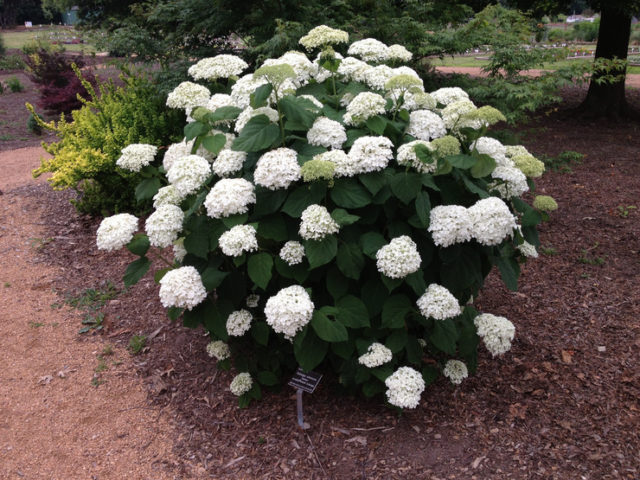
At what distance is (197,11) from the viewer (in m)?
5.52

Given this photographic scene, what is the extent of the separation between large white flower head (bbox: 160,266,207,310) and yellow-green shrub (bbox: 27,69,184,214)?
2.72 metres

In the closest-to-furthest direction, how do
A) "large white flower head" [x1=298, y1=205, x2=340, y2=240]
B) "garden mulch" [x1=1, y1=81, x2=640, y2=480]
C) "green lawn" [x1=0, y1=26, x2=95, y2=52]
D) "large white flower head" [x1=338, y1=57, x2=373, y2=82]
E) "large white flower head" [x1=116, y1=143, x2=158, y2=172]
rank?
1. "large white flower head" [x1=298, y1=205, x2=340, y2=240]
2. "garden mulch" [x1=1, y1=81, x2=640, y2=480]
3. "large white flower head" [x1=116, y1=143, x2=158, y2=172]
4. "large white flower head" [x1=338, y1=57, x2=373, y2=82]
5. "green lawn" [x1=0, y1=26, x2=95, y2=52]

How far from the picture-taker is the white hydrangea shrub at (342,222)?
2092 millimetres

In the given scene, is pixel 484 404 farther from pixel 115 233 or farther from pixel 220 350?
pixel 115 233

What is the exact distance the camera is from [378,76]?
8.45 feet

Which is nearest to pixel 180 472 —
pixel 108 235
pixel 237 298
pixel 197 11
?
pixel 237 298

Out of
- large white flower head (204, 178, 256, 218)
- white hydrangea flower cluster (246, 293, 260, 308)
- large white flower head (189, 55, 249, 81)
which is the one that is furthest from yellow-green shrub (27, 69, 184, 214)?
large white flower head (204, 178, 256, 218)

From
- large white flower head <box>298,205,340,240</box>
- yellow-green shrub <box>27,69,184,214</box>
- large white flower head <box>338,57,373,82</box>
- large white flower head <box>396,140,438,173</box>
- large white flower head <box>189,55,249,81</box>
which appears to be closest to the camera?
large white flower head <box>298,205,340,240</box>

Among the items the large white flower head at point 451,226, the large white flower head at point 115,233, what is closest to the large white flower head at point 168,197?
the large white flower head at point 115,233

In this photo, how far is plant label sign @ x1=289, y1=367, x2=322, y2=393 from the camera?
2.44m

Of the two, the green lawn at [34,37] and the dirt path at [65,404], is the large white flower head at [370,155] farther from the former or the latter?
the green lawn at [34,37]

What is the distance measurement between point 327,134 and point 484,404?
1624 millimetres

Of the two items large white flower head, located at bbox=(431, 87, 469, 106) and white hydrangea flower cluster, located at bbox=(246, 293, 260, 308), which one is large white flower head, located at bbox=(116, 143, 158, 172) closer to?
white hydrangea flower cluster, located at bbox=(246, 293, 260, 308)

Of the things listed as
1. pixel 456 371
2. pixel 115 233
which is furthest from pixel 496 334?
pixel 115 233
